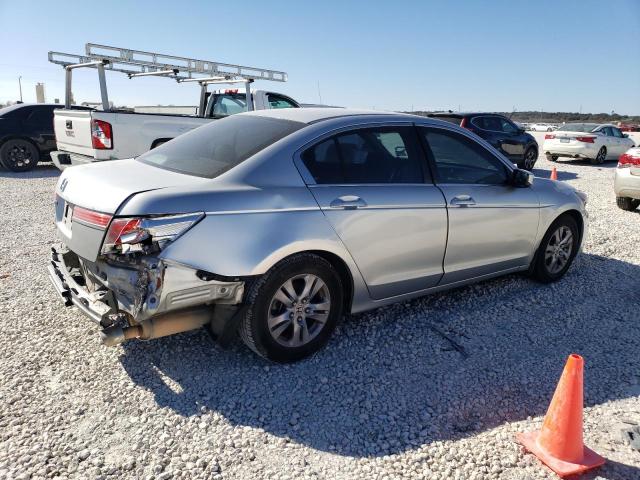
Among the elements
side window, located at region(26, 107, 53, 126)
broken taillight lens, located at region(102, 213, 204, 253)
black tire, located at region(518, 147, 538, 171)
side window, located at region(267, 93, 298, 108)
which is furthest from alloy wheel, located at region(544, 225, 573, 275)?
side window, located at region(26, 107, 53, 126)

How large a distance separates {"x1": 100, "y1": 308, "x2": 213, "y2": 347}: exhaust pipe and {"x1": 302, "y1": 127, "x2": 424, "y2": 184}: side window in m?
1.19

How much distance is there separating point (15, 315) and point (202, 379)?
1855mm

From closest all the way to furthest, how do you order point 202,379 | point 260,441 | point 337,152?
point 260,441 < point 202,379 < point 337,152

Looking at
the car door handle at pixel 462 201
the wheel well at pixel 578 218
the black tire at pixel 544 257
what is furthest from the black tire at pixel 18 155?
the wheel well at pixel 578 218

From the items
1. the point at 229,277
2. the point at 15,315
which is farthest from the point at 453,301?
the point at 15,315

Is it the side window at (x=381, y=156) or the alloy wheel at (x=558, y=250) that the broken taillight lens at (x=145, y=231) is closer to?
the side window at (x=381, y=156)

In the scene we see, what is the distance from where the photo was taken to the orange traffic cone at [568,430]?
2.50 m

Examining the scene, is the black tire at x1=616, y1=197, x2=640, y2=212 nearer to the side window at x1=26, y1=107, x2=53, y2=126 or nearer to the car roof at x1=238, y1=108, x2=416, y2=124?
the car roof at x1=238, y1=108, x2=416, y2=124

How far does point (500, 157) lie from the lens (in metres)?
4.45

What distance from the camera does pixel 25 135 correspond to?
477 inches

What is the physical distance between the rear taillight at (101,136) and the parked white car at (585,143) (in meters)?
14.2

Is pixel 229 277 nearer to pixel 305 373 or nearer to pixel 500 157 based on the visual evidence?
pixel 305 373

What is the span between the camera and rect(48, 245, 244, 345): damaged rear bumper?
2.78 m

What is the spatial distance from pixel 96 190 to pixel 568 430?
2947 millimetres
